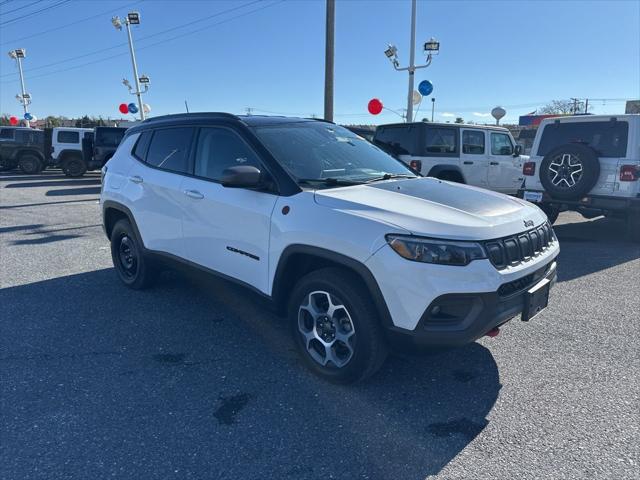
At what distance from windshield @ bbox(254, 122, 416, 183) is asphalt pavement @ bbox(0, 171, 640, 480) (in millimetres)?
1098

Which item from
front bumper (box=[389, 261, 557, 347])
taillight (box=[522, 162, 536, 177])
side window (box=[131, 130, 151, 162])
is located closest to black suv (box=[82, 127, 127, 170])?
side window (box=[131, 130, 151, 162])

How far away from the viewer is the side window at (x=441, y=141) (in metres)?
9.05

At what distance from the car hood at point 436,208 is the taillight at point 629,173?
4.59 meters

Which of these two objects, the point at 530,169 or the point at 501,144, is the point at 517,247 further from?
the point at 501,144

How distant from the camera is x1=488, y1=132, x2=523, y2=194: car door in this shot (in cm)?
1002

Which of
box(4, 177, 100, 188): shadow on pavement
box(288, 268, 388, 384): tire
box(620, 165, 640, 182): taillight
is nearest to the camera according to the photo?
box(288, 268, 388, 384): tire

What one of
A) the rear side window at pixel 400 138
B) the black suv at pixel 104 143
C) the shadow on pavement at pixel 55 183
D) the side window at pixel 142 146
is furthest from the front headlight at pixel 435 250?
the shadow on pavement at pixel 55 183

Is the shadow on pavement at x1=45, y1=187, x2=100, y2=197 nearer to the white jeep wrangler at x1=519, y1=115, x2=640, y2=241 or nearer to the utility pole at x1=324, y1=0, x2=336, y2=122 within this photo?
the utility pole at x1=324, y1=0, x2=336, y2=122

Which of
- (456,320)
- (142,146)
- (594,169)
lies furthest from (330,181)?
(594,169)

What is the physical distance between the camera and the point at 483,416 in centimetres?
281

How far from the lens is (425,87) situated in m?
14.1

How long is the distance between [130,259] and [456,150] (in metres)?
6.85

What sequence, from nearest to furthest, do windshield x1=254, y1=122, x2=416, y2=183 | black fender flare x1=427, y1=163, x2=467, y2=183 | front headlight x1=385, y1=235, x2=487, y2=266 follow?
front headlight x1=385, y1=235, x2=487, y2=266, windshield x1=254, y1=122, x2=416, y2=183, black fender flare x1=427, y1=163, x2=467, y2=183

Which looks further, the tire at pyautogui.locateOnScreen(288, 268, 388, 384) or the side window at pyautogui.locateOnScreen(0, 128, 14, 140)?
the side window at pyautogui.locateOnScreen(0, 128, 14, 140)
